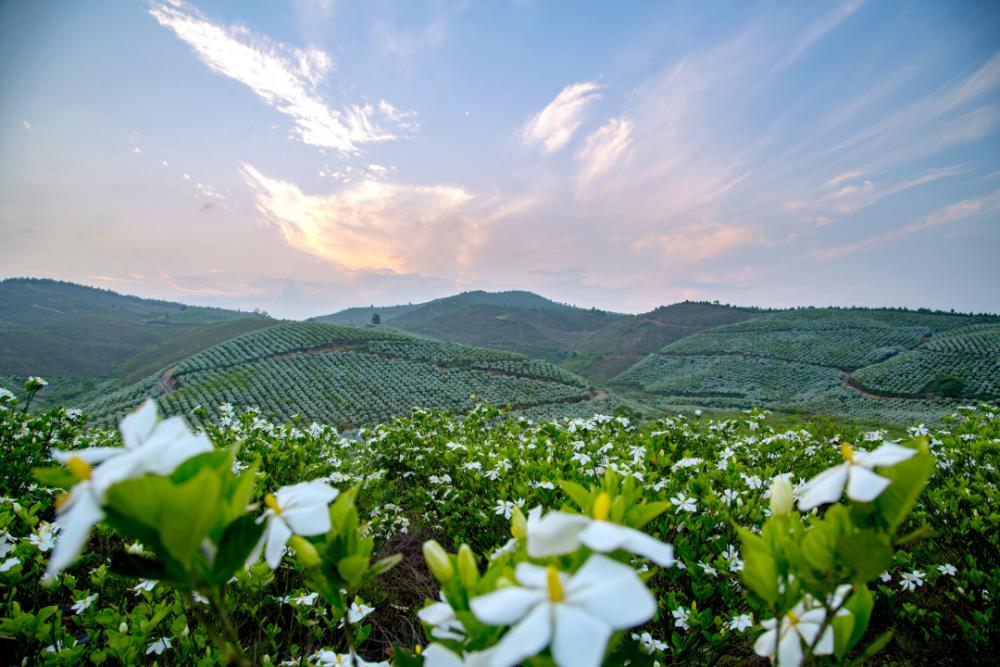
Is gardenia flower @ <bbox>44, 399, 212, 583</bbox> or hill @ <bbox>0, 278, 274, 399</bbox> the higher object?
gardenia flower @ <bbox>44, 399, 212, 583</bbox>

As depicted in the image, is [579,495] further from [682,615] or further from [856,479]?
[682,615]

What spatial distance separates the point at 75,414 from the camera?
4.99 meters

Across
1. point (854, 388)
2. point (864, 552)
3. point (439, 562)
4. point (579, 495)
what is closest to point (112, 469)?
point (439, 562)

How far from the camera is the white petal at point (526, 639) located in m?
0.60

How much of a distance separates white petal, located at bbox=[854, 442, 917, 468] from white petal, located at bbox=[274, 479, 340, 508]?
45.6 inches

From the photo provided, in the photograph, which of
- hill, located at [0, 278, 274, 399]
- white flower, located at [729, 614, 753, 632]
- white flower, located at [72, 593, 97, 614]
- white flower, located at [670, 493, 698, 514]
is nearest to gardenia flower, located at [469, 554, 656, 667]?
white flower, located at [729, 614, 753, 632]

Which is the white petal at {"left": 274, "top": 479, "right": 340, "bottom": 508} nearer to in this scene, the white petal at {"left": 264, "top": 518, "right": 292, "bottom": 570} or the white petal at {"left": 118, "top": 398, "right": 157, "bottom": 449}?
the white petal at {"left": 264, "top": 518, "right": 292, "bottom": 570}

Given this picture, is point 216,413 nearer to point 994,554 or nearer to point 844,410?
point 994,554

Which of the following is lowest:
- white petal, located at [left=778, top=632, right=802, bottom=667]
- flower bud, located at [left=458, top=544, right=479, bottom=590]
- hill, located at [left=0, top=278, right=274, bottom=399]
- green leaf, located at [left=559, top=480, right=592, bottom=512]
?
hill, located at [left=0, top=278, right=274, bottom=399]

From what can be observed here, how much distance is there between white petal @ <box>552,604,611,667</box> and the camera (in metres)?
0.61

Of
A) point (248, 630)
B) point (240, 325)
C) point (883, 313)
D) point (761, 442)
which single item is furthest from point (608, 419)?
point (883, 313)

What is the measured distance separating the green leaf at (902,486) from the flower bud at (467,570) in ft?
2.79

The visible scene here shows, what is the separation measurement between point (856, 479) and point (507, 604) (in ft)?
2.50

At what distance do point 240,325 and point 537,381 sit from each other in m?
62.8
